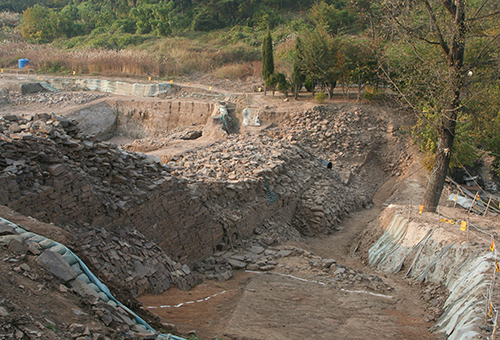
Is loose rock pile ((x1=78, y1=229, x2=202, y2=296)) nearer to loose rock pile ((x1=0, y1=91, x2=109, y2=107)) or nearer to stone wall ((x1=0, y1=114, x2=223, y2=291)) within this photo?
stone wall ((x1=0, y1=114, x2=223, y2=291))

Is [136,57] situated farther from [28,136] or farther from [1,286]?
[1,286]

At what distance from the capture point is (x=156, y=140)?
18.0 meters

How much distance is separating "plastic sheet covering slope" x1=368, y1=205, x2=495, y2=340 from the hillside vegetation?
9.04ft

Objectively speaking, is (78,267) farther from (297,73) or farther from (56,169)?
(297,73)

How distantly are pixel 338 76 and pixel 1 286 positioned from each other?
63.3ft

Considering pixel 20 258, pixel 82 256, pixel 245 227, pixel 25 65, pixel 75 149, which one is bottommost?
pixel 245 227

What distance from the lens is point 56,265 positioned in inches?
183

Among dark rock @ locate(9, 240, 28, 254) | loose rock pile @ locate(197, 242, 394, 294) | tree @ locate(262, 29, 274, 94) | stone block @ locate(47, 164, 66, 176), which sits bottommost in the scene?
loose rock pile @ locate(197, 242, 394, 294)

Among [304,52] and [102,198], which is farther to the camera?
[304,52]

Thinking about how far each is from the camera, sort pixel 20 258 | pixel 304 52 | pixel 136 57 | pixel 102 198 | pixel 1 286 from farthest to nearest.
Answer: pixel 136 57 → pixel 304 52 → pixel 102 198 → pixel 20 258 → pixel 1 286

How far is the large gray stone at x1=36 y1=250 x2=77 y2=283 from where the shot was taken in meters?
4.60

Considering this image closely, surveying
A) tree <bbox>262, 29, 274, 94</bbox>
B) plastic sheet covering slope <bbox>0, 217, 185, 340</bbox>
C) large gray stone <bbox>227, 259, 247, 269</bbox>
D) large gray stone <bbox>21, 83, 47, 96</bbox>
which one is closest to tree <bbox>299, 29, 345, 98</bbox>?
tree <bbox>262, 29, 274, 94</bbox>

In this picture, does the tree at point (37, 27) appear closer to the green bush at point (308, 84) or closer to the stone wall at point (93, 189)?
the green bush at point (308, 84)

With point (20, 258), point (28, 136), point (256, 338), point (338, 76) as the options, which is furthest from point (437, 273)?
point (338, 76)
